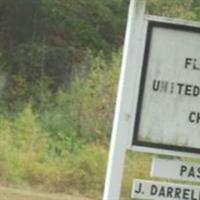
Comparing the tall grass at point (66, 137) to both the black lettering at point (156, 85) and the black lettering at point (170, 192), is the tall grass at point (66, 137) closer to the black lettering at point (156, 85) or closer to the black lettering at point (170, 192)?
the black lettering at point (170, 192)

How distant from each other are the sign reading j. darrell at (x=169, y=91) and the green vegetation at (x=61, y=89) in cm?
488

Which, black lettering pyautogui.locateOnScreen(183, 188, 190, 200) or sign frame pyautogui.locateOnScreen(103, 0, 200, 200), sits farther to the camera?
black lettering pyautogui.locateOnScreen(183, 188, 190, 200)

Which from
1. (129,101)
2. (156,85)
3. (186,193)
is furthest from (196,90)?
(186,193)

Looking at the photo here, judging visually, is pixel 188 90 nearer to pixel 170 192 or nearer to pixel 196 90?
pixel 196 90

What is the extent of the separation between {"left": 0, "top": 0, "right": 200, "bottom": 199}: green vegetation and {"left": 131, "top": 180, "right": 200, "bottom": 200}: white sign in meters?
4.77

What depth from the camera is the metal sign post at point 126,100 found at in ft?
A: 12.6

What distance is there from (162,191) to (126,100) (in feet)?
1.50

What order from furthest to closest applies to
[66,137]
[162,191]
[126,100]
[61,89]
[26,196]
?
[61,89]
[66,137]
[26,196]
[162,191]
[126,100]

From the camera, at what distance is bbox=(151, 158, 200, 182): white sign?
12.9 ft

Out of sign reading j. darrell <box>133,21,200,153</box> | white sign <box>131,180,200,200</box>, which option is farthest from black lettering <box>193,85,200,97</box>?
white sign <box>131,180,200,200</box>

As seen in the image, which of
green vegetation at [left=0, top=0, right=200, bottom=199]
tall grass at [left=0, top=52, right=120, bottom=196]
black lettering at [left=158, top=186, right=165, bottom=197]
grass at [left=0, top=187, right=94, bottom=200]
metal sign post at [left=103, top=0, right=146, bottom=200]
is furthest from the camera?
green vegetation at [left=0, top=0, right=200, bottom=199]

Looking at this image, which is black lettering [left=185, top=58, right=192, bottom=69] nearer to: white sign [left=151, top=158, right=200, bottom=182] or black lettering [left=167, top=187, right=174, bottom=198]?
white sign [left=151, top=158, right=200, bottom=182]

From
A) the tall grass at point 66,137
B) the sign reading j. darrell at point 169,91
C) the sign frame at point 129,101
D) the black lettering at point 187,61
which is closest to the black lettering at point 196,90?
the sign reading j. darrell at point 169,91

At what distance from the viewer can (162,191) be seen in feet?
13.0
